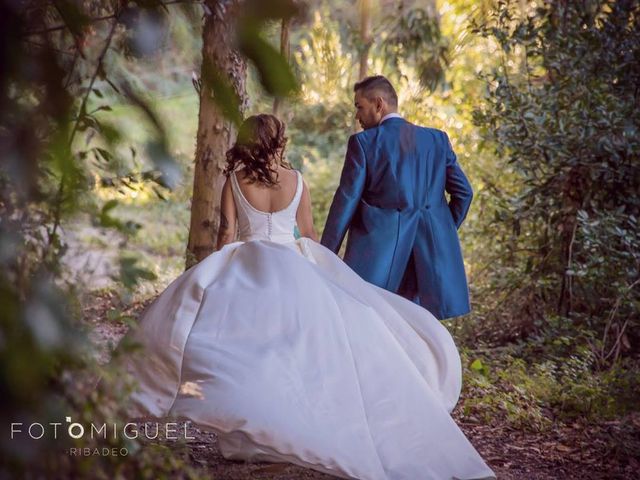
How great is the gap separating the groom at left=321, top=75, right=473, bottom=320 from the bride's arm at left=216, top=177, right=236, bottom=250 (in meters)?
0.80

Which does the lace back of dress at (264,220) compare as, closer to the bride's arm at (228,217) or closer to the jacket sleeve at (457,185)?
the bride's arm at (228,217)

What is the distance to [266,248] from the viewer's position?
184 inches

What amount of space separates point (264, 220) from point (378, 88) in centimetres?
131

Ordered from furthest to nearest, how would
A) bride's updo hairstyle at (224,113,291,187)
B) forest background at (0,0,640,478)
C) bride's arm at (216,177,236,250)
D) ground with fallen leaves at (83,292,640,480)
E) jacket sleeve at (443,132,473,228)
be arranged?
jacket sleeve at (443,132,473,228) → bride's arm at (216,177,236,250) → bride's updo hairstyle at (224,113,291,187) → ground with fallen leaves at (83,292,640,480) → forest background at (0,0,640,478)

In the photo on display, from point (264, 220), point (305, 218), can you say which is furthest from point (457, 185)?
point (264, 220)

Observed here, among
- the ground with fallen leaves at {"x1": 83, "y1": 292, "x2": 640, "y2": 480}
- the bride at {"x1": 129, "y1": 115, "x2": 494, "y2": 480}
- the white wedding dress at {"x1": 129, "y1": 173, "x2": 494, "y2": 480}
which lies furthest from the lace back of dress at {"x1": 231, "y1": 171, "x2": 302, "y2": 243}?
the ground with fallen leaves at {"x1": 83, "y1": 292, "x2": 640, "y2": 480}

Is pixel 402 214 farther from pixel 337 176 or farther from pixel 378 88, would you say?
pixel 337 176

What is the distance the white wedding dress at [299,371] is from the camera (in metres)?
3.89

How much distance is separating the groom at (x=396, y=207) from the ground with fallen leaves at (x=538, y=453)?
880mm

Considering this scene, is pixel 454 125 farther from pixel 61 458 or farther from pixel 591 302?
pixel 61 458

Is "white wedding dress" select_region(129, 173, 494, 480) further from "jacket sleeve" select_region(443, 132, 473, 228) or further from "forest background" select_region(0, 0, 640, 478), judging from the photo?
"jacket sleeve" select_region(443, 132, 473, 228)

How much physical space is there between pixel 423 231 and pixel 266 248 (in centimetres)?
155

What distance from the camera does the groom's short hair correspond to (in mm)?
5812

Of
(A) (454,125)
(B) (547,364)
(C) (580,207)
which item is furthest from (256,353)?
(A) (454,125)
